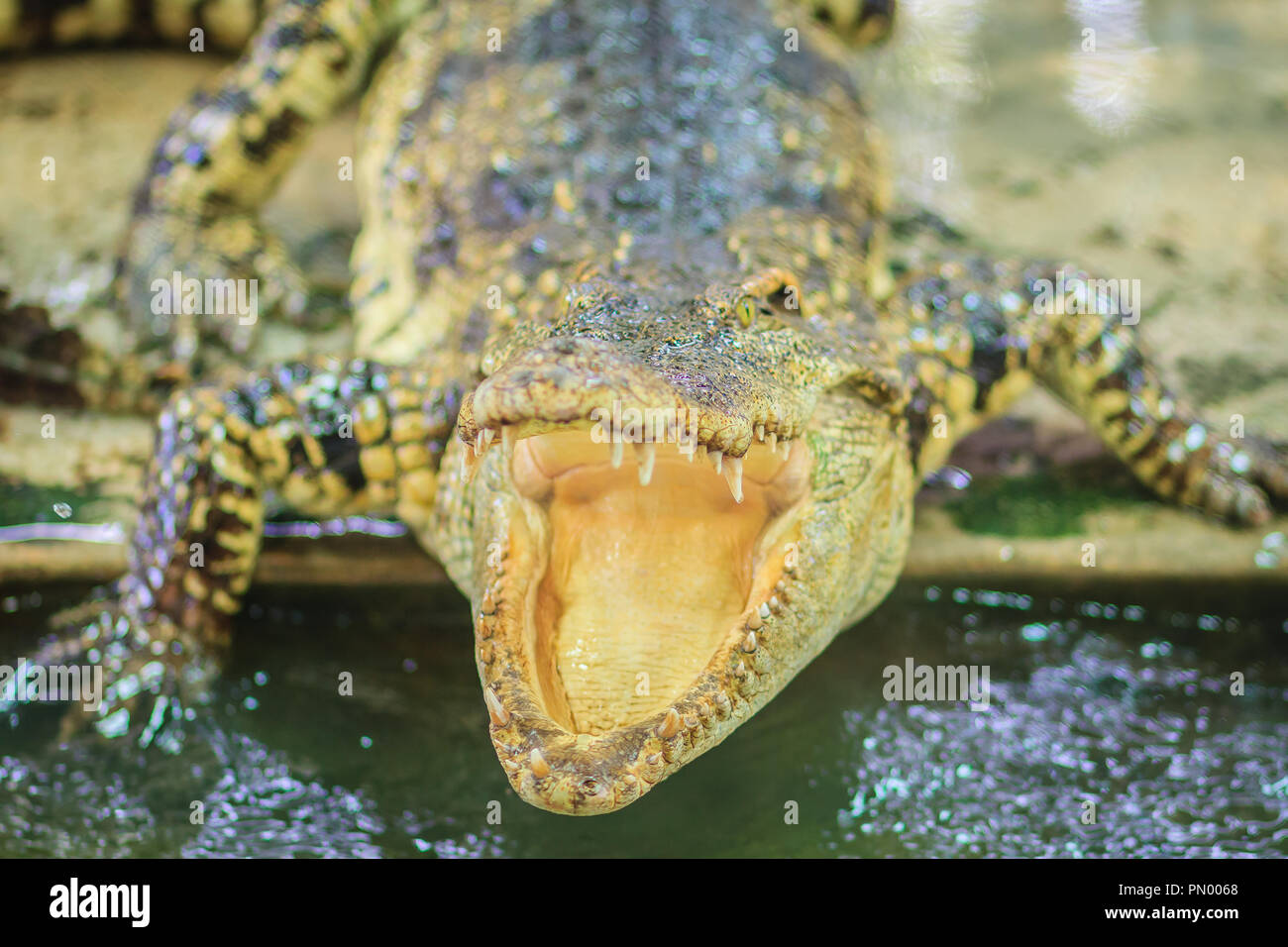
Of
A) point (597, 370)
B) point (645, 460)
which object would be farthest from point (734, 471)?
point (597, 370)

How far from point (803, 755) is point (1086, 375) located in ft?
4.78

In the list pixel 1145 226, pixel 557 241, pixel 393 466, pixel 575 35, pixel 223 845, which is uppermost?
pixel 575 35

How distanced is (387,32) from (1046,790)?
365cm

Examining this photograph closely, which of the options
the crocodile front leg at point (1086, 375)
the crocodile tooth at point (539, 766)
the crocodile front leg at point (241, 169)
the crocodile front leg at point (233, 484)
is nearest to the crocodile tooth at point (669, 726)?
the crocodile tooth at point (539, 766)

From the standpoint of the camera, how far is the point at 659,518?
9.57 feet

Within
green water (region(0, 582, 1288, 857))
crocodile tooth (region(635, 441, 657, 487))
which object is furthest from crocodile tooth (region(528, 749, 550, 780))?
green water (region(0, 582, 1288, 857))

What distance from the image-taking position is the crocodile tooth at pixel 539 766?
89.2 inches

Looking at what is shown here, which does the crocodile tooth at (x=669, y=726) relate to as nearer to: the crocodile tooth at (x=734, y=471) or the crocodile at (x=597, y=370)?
the crocodile at (x=597, y=370)

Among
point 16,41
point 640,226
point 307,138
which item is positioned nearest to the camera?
point 640,226

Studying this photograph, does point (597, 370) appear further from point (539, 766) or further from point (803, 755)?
point (803, 755)

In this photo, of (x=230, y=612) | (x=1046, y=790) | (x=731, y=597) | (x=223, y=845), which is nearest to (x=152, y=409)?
(x=230, y=612)

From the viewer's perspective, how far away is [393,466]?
137 inches

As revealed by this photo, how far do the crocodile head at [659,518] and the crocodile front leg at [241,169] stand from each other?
1.64 meters

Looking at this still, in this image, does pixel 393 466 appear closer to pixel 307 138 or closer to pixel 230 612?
pixel 230 612
